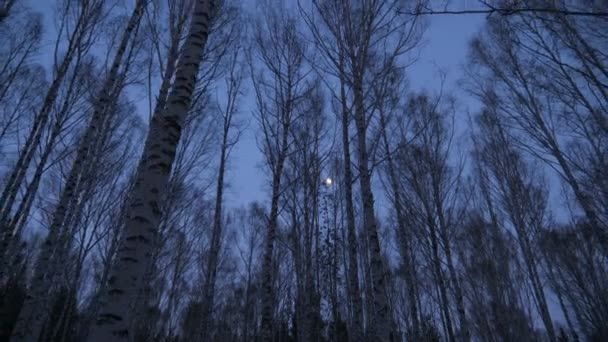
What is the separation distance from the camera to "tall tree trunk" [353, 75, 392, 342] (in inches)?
154

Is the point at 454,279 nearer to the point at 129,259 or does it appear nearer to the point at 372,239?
the point at 372,239

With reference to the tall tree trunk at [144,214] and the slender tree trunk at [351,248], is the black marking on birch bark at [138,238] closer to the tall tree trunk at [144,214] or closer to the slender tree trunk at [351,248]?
the tall tree trunk at [144,214]

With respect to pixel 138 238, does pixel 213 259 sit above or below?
above

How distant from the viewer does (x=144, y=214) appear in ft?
7.74

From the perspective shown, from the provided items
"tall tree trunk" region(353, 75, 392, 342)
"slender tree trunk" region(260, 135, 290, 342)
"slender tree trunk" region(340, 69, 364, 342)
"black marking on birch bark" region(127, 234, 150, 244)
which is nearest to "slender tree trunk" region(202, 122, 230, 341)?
"slender tree trunk" region(260, 135, 290, 342)

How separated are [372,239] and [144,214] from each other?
9.96ft

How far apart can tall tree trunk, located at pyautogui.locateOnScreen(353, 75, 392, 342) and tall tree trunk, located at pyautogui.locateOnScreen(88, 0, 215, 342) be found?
9.41ft

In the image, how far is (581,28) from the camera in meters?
6.56

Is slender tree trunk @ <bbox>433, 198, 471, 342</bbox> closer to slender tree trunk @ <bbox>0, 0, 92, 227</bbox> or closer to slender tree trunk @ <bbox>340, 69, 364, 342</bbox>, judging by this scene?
slender tree trunk @ <bbox>340, 69, 364, 342</bbox>

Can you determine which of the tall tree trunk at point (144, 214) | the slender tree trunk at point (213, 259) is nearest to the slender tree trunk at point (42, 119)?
the slender tree trunk at point (213, 259)

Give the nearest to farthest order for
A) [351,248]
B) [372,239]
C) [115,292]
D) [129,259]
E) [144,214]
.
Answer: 1. [115,292]
2. [129,259]
3. [144,214]
4. [372,239]
5. [351,248]

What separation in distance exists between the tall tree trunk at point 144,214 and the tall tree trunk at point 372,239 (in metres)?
2.87

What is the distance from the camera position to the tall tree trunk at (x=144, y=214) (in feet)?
6.53

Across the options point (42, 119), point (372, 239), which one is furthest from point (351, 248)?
point (42, 119)
